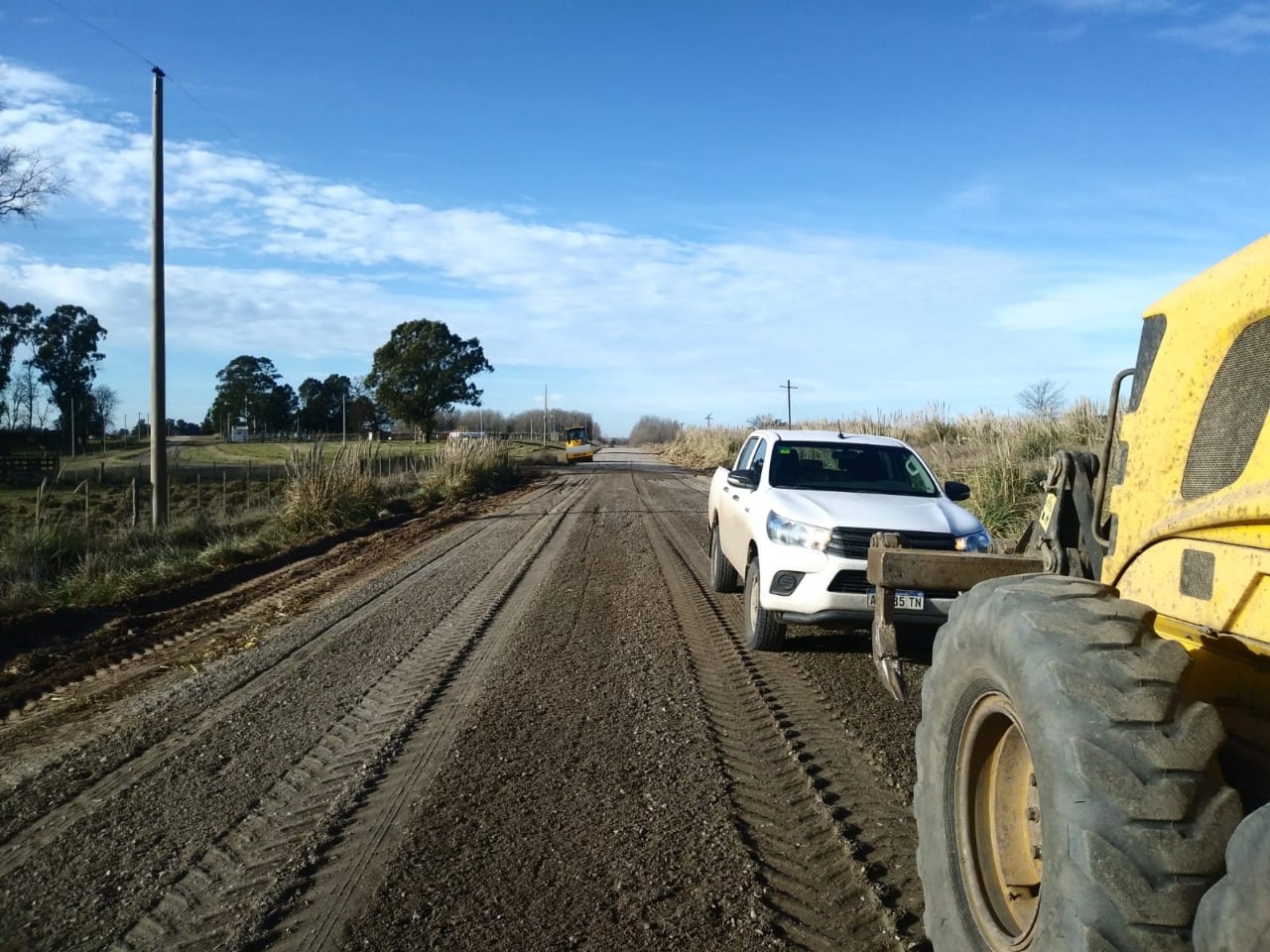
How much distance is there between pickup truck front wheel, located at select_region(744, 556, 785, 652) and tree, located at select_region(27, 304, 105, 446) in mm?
57182

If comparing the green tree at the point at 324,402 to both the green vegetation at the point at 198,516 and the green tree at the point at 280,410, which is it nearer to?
the green tree at the point at 280,410

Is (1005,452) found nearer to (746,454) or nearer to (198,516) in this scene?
(746,454)

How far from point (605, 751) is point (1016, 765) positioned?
277cm

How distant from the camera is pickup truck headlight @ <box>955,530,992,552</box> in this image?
737 cm

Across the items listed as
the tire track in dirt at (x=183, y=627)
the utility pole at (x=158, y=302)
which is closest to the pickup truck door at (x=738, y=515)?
the tire track in dirt at (x=183, y=627)

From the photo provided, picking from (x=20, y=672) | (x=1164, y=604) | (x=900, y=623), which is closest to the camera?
(x=1164, y=604)

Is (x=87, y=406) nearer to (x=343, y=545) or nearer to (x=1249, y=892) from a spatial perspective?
(x=343, y=545)

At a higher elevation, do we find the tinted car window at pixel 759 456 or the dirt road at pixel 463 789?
the tinted car window at pixel 759 456

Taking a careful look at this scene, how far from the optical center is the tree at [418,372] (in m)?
65.6

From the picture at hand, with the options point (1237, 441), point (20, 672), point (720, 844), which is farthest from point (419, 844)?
point (20, 672)

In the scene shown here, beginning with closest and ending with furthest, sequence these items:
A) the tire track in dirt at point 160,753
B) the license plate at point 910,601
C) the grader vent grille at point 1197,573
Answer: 1. the grader vent grille at point 1197,573
2. the tire track in dirt at point 160,753
3. the license plate at point 910,601

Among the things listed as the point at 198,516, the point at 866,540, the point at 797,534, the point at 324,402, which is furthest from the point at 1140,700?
the point at 324,402

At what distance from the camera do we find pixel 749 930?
353cm

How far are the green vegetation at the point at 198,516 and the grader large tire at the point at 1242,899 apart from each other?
1174 centimetres
